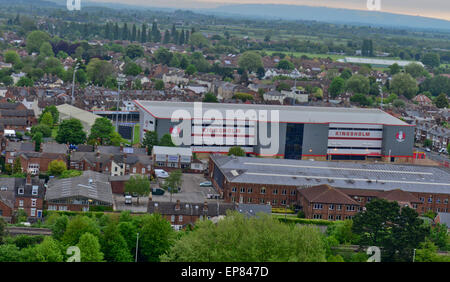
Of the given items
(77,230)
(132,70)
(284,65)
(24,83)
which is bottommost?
(24,83)

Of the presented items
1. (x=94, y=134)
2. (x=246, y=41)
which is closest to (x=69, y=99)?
(x=94, y=134)

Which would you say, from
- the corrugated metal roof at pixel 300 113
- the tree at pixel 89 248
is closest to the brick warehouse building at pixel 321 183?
the corrugated metal roof at pixel 300 113

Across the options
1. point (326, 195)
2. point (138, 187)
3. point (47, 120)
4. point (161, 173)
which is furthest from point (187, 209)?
point (47, 120)

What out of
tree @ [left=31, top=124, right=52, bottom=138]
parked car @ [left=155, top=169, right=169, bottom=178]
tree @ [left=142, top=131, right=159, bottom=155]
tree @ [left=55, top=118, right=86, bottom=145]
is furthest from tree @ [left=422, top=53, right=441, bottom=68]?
parked car @ [left=155, top=169, right=169, bottom=178]

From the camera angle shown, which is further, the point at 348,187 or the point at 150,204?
the point at 348,187

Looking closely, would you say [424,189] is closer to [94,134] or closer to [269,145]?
[269,145]

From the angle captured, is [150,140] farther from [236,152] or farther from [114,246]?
[114,246]

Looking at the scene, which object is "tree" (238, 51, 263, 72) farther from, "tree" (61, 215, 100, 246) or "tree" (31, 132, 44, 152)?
"tree" (61, 215, 100, 246)
